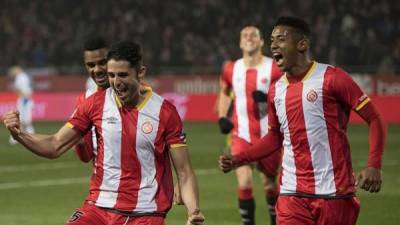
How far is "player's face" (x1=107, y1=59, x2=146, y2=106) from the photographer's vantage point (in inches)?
254

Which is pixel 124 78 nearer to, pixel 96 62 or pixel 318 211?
pixel 96 62

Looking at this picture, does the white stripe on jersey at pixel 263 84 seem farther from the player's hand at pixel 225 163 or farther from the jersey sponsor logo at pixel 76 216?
the jersey sponsor logo at pixel 76 216

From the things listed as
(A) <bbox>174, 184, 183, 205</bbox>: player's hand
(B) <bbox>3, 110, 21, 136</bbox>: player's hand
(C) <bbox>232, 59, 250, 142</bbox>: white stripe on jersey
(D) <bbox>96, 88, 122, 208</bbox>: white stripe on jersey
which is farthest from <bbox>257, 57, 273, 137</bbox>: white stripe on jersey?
(B) <bbox>3, 110, 21, 136</bbox>: player's hand

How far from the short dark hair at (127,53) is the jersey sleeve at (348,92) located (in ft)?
4.83

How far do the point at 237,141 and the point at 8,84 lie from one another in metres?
23.6

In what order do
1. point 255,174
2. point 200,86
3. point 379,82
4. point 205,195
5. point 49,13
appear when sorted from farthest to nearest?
point 49,13 < point 200,86 < point 379,82 < point 255,174 < point 205,195

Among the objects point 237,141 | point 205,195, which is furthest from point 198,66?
point 237,141

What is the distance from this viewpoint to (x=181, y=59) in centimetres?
3369

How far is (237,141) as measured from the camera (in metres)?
11.4

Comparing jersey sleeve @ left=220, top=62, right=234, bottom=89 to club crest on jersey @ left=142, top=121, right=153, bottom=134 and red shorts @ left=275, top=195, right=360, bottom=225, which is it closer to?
red shorts @ left=275, top=195, right=360, bottom=225

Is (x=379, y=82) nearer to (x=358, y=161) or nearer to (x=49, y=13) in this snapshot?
(x=358, y=161)

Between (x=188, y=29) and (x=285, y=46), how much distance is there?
28605 mm

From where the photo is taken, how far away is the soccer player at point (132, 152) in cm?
658

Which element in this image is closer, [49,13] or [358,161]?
[358,161]
